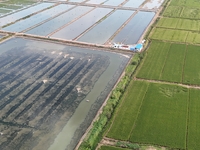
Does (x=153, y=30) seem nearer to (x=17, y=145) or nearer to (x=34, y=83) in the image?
(x=34, y=83)

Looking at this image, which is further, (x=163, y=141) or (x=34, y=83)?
(x=34, y=83)

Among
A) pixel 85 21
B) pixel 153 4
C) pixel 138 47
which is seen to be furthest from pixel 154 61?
pixel 153 4

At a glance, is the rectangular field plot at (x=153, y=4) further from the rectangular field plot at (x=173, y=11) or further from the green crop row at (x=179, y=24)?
the green crop row at (x=179, y=24)

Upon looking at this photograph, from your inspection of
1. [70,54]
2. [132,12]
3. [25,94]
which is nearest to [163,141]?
[25,94]

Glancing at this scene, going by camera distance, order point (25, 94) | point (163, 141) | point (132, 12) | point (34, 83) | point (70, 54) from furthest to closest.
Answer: point (132, 12) < point (70, 54) < point (34, 83) < point (25, 94) < point (163, 141)

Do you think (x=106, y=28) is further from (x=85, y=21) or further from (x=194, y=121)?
(x=194, y=121)

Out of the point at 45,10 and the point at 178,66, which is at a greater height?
the point at 45,10

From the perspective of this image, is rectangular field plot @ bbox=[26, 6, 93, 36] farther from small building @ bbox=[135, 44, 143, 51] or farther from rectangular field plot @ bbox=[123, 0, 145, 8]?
small building @ bbox=[135, 44, 143, 51]
